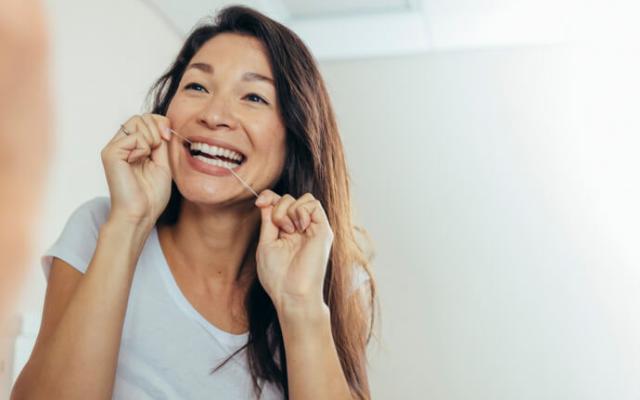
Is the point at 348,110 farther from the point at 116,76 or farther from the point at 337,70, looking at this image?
the point at 116,76

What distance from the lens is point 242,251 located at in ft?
4.23

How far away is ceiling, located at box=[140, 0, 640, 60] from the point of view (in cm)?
281

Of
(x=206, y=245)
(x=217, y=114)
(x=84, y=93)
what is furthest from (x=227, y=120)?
(x=84, y=93)

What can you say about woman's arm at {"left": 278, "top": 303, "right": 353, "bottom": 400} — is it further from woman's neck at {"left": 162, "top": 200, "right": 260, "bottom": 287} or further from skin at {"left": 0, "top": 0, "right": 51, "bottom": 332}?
skin at {"left": 0, "top": 0, "right": 51, "bottom": 332}

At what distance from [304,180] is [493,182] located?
1.67 m

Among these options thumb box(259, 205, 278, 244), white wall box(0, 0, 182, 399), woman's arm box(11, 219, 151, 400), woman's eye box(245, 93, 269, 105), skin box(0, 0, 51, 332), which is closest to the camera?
woman's arm box(11, 219, 151, 400)

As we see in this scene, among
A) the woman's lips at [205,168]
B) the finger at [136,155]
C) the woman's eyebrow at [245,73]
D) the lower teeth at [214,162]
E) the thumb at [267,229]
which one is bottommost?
the thumb at [267,229]

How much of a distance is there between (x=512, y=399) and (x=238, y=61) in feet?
6.42

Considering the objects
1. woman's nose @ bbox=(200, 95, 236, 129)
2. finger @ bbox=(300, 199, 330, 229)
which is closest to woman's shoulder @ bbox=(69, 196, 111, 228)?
woman's nose @ bbox=(200, 95, 236, 129)

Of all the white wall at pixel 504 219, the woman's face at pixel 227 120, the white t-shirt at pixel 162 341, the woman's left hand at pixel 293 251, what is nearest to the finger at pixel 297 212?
the woman's left hand at pixel 293 251

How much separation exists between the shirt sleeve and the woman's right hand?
10cm

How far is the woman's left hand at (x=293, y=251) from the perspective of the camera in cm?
107

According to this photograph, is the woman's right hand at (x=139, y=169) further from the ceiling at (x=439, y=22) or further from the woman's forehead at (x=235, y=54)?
the ceiling at (x=439, y=22)

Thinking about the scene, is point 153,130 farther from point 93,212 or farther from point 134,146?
point 93,212
